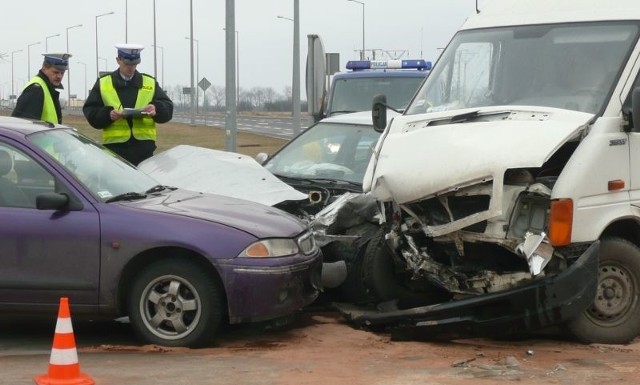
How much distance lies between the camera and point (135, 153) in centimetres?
970

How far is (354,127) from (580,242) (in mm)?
4074

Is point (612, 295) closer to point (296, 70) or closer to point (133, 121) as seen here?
point (133, 121)

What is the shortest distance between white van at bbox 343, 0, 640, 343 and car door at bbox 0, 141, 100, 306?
202 cm

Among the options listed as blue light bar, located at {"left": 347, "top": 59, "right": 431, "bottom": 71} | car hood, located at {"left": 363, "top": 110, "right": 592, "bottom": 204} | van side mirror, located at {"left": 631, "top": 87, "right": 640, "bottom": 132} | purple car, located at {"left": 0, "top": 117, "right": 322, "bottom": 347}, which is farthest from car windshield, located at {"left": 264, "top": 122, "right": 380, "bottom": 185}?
blue light bar, located at {"left": 347, "top": 59, "right": 431, "bottom": 71}

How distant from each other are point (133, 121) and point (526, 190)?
4.62m

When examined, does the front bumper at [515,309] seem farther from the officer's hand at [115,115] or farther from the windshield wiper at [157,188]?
the officer's hand at [115,115]

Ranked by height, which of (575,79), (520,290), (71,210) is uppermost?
(575,79)

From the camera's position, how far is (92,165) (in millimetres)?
7332

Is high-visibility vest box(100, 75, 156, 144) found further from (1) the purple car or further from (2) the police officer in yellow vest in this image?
(1) the purple car

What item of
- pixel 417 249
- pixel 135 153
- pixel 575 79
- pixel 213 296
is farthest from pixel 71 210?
pixel 575 79

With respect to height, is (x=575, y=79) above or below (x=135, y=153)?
above

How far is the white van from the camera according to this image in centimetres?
635

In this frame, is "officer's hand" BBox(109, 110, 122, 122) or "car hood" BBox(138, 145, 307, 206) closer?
"car hood" BBox(138, 145, 307, 206)

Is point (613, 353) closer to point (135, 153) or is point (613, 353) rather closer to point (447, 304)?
point (447, 304)
